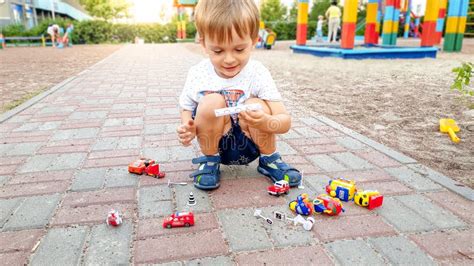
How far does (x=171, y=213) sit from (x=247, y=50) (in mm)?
1058

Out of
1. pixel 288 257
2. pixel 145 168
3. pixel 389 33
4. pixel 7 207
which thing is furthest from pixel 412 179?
pixel 389 33

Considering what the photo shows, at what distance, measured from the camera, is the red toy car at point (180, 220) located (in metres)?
2.00

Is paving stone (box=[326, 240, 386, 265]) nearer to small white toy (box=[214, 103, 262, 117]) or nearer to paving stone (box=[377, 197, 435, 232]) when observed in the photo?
paving stone (box=[377, 197, 435, 232])

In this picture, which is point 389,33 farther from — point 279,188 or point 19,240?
point 19,240

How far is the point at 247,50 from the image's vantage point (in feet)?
7.56

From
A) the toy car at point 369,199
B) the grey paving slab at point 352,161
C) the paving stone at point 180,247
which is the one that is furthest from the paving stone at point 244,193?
the grey paving slab at point 352,161

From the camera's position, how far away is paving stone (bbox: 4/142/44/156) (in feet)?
10.4

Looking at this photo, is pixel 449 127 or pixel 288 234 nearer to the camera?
pixel 288 234

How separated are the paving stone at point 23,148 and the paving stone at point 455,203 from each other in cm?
306

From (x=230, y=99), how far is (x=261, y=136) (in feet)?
1.04

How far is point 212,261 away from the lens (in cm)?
174

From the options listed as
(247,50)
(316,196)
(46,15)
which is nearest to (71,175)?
(247,50)

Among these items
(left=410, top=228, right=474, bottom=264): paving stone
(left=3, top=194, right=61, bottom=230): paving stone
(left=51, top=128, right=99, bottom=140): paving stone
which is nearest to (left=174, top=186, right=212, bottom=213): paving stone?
(left=3, top=194, right=61, bottom=230): paving stone

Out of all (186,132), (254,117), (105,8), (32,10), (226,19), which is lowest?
(186,132)
